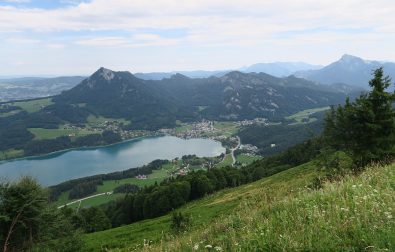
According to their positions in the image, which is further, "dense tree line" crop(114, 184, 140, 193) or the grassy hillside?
"dense tree line" crop(114, 184, 140, 193)

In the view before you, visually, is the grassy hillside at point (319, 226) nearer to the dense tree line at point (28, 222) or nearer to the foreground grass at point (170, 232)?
the foreground grass at point (170, 232)

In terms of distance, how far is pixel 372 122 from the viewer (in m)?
31.5

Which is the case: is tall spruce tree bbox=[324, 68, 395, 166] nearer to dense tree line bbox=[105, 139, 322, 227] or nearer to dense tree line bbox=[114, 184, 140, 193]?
dense tree line bbox=[105, 139, 322, 227]

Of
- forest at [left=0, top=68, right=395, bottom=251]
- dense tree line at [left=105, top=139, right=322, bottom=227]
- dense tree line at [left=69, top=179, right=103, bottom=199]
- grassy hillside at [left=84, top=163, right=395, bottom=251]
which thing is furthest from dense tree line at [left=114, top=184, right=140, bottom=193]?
grassy hillside at [left=84, top=163, right=395, bottom=251]

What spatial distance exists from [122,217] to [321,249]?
283 feet

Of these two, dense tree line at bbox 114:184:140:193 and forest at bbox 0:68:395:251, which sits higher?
forest at bbox 0:68:395:251

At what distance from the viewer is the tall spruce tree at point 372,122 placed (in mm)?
30984

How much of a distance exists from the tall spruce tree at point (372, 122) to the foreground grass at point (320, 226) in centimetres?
2314

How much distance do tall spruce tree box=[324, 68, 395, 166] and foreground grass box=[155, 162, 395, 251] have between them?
75.9 feet

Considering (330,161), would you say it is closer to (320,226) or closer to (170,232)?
(170,232)

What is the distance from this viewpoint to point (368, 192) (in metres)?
8.61

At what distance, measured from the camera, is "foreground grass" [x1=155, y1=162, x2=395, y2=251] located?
641cm

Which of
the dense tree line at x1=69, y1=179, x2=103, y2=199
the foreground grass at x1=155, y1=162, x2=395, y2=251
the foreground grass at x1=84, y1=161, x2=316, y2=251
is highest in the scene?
the foreground grass at x1=155, y1=162, x2=395, y2=251

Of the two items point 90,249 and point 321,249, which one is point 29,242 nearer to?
point 90,249
